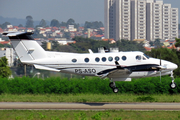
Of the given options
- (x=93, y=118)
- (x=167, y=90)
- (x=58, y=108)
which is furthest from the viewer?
(x=167, y=90)

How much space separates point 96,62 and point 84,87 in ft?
46.2

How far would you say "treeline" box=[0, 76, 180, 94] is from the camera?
43.4 metres

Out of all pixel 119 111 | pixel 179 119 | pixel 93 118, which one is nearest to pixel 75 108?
pixel 119 111

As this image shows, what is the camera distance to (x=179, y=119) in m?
25.1

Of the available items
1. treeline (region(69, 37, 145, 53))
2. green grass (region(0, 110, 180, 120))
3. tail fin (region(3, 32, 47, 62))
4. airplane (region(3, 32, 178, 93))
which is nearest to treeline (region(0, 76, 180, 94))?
airplane (region(3, 32, 178, 93))

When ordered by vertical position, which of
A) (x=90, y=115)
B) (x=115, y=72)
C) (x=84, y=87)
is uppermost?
(x=115, y=72)

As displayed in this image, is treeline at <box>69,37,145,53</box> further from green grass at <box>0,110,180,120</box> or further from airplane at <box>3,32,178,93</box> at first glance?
green grass at <box>0,110,180,120</box>

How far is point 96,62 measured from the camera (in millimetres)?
30875

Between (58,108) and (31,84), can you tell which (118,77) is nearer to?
(58,108)

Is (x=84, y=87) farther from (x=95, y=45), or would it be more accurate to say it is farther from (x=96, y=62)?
(x=95, y=45)

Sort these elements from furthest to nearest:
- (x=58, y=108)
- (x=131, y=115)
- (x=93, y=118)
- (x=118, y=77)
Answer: (x=118, y=77) < (x=58, y=108) < (x=131, y=115) < (x=93, y=118)

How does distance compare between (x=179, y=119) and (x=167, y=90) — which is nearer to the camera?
(x=179, y=119)

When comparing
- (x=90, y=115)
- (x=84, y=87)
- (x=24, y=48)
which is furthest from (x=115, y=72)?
(x=84, y=87)

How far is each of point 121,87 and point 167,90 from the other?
234 inches
